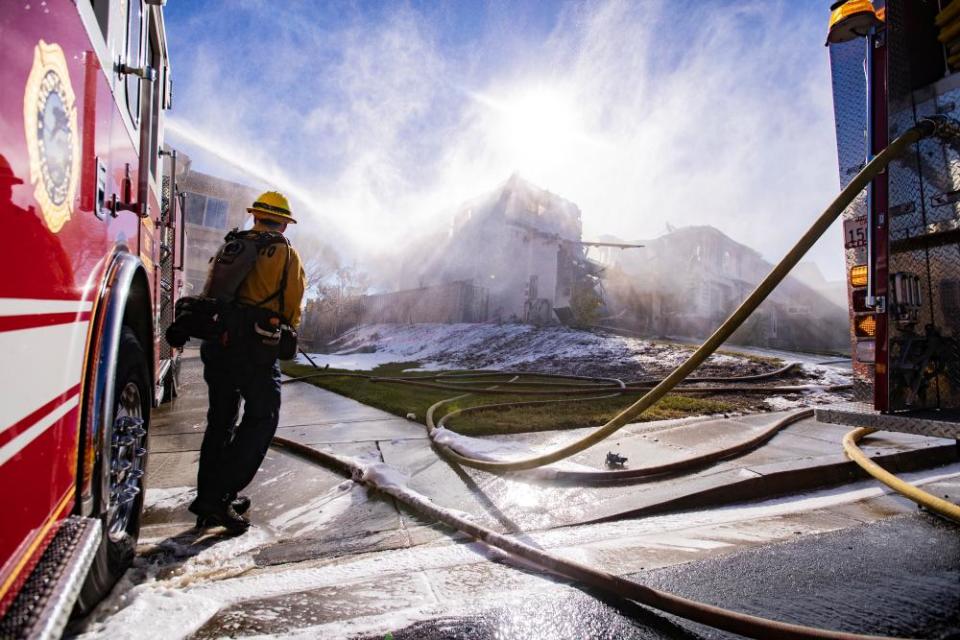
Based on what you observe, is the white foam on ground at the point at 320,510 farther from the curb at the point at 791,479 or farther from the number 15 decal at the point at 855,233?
the number 15 decal at the point at 855,233

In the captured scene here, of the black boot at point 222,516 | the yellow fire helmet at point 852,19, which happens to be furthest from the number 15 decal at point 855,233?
the black boot at point 222,516

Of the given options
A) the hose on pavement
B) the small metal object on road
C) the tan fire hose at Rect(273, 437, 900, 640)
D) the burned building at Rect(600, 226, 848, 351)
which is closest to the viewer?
the tan fire hose at Rect(273, 437, 900, 640)

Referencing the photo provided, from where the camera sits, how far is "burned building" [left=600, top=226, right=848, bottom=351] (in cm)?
2139

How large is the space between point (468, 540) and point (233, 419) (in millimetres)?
1459

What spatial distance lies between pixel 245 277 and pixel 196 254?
857 inches

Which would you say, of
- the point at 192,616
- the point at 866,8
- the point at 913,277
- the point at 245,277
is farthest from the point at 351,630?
the point at 866,8

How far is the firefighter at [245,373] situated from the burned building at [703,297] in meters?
19.1

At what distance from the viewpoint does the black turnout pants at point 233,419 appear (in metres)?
2.40

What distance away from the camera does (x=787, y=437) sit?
4250 mm

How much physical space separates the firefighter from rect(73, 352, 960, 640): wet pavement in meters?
0.24

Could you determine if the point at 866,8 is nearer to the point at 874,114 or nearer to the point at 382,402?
the point at 874,114

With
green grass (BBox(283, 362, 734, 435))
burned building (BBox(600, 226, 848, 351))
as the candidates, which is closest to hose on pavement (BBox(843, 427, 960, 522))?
green grass (BBox(283, 362, 734, 435))

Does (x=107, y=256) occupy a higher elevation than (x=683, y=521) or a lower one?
higher

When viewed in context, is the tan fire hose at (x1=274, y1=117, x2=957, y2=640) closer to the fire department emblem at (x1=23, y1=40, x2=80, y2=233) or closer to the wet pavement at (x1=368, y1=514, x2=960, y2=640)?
the wet pavement at (x1=368, y1=514, x2=960, y2=640)
